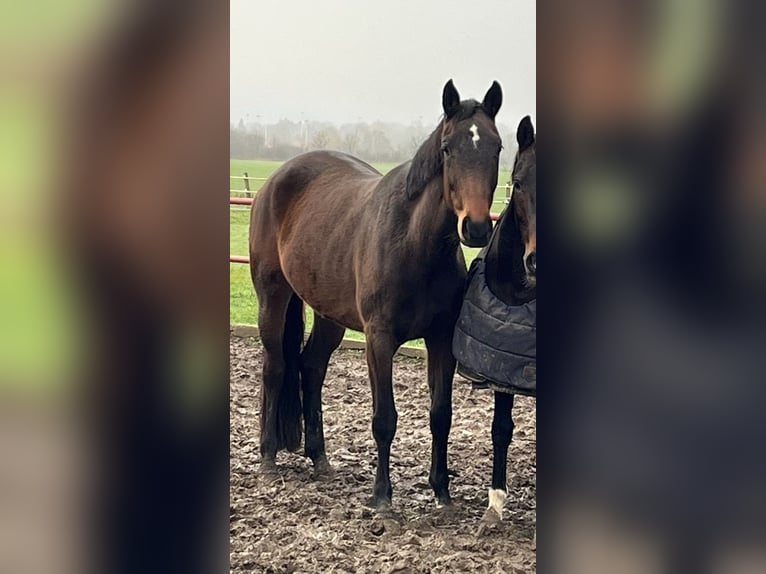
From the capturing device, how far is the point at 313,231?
233 centimetres

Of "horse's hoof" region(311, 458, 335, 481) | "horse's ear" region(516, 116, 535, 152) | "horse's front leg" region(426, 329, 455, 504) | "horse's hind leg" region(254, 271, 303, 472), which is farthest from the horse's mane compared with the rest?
"horse's hoof" region(311, 458, 335, 481)

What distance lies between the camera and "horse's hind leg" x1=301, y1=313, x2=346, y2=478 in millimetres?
2166

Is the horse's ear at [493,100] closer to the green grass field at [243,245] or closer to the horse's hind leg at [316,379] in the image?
the green grass field at [243,245]

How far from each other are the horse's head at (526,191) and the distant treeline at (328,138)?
0.73 feet

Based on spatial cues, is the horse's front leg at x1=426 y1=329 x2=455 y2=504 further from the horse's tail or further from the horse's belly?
the horse's tail

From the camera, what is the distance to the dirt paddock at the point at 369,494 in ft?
6.36

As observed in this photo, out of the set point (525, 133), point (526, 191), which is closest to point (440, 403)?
point (526, 191)

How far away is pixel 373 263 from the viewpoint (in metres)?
2.15

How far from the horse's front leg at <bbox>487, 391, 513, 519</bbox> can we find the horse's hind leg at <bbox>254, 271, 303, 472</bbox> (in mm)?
534
